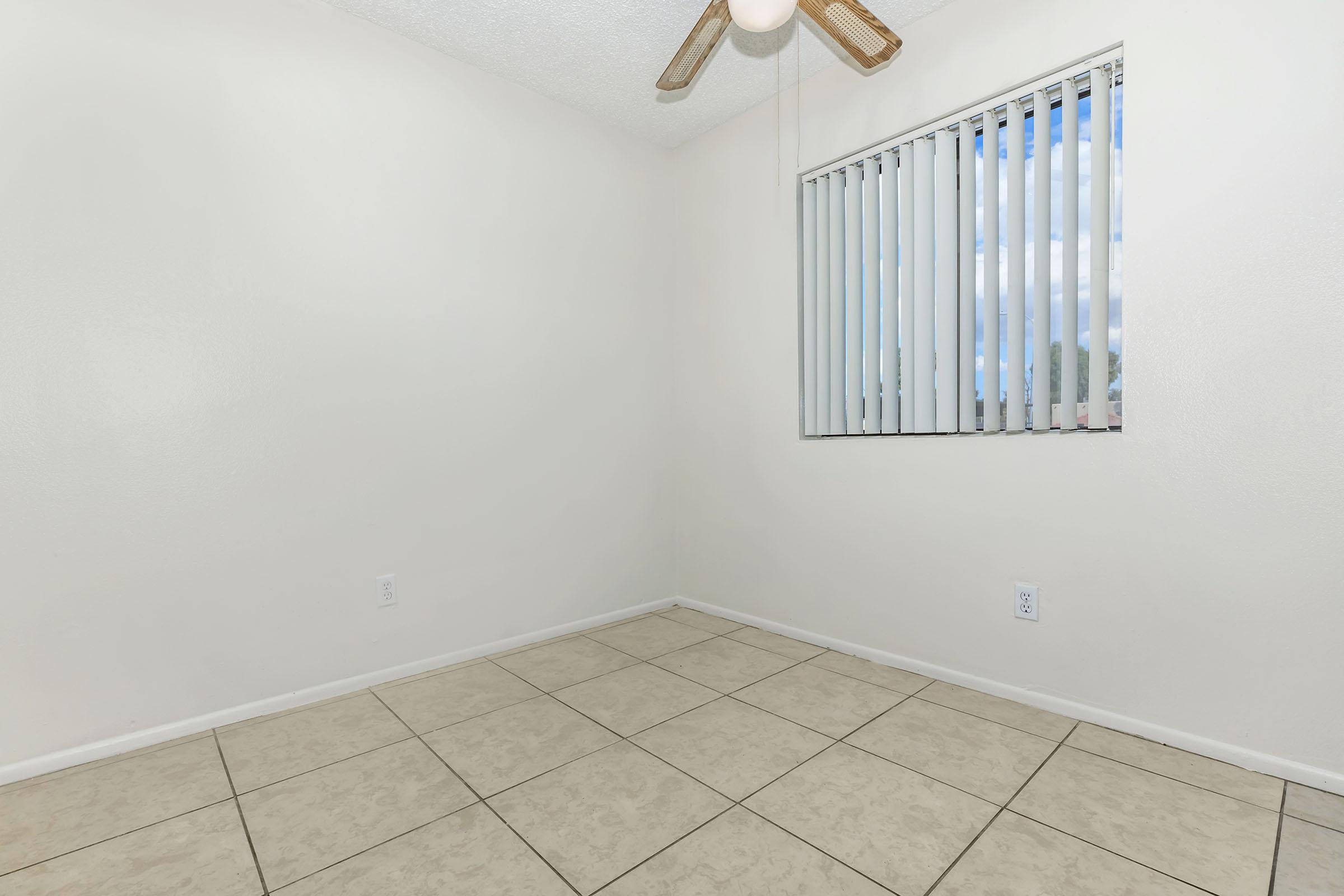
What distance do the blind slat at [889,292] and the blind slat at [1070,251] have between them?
0.61 m

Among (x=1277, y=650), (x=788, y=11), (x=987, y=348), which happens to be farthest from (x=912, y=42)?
(x=1277, y=650)

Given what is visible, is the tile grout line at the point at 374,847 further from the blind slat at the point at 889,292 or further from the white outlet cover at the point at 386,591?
the blind slat at the point at 889,292

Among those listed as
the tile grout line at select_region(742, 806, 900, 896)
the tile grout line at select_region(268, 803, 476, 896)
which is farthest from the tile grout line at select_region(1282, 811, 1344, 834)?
the tile grout line at select_region(268, 803, 476, 896)

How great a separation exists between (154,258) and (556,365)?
1.47 meters

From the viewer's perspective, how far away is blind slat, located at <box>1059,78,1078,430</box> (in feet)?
6.66

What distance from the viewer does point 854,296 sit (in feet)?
8.75

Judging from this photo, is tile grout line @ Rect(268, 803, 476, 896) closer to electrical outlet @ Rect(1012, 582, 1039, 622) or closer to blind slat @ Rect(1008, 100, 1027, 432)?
electrical outlet @ Rect(1012, 582, 1039, 622)

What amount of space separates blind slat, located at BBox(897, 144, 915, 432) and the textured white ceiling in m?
0.44

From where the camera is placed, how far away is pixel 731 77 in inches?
109

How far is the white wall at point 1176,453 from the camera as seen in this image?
1.63m

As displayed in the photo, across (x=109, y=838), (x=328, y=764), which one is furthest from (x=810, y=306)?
(x=109, y=838)

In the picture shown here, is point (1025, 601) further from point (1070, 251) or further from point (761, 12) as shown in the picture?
point (761, 12)

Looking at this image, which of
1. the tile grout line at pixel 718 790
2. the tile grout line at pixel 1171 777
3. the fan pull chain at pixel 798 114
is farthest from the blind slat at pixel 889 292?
the tile grout line at pixel 1171 777

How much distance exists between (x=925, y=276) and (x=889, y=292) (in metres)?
0.16
